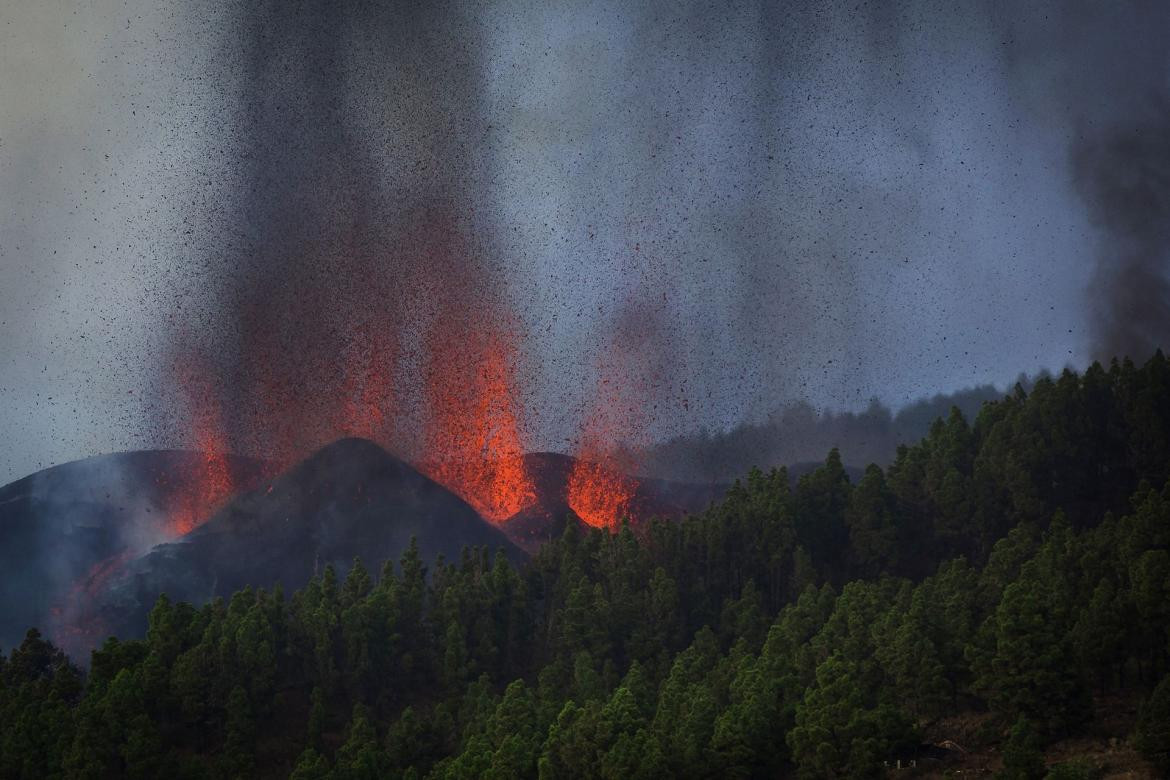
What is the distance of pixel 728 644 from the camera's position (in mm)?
142125

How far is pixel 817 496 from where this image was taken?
16625cm

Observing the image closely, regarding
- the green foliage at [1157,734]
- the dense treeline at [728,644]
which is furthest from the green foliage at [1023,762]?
the green foliage at [1157,734]

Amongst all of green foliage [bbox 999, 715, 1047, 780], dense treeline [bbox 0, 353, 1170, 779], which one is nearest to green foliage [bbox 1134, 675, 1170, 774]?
dense treeline [bbox 0, 353, 1170, 779]

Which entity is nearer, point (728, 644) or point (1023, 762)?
point (1023, 762)

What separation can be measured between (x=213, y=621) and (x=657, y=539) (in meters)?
48.2

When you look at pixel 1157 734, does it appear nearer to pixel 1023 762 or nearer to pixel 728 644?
pixel 1023 762

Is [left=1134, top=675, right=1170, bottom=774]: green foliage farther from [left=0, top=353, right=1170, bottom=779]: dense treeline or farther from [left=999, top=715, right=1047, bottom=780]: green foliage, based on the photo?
[left=999, top=715, right=1047, bottom=780]: green foliage

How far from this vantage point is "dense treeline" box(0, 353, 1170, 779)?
104000 millimetres

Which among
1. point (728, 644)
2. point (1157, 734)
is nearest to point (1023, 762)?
point (1157, 734)

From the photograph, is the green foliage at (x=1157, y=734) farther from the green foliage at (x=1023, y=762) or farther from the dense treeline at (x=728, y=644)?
the green foliage at (x=1023, y=762)

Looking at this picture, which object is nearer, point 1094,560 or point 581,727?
point 581,727

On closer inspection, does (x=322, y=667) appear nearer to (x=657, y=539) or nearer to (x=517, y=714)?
(x=517, y=714)

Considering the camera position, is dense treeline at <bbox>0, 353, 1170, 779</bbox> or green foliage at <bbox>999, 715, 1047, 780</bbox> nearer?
green foliage at <bbox>999, 715, 1047, 780</bbox>

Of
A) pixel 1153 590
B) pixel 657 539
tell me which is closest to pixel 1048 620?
pixel 1153 590
